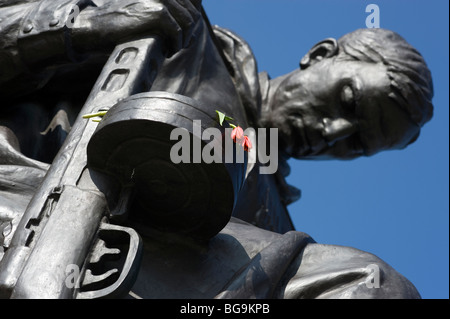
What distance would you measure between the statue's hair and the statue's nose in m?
0.26

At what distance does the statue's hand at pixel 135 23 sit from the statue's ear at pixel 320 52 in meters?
1.63

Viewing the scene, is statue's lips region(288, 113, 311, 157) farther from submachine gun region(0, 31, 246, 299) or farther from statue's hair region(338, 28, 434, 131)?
submachine gun region(0, 31, 246, 299)

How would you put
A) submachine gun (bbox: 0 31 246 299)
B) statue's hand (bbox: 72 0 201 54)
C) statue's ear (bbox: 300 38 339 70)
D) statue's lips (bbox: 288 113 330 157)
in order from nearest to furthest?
submachine gun (bbox: 0 31 246 299), statue's hand (bbox: 72 0 201 54), statue's lips (bbox: 288 113 330 157), statue's ear (bbox: 300 38 339 70)

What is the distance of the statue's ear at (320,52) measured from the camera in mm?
4582

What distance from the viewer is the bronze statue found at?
2.22 metres

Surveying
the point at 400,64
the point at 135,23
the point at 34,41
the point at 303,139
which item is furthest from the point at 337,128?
the point at 34,41

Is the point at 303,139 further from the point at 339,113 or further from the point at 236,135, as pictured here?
the point at 236,135

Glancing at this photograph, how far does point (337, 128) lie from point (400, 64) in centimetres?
46

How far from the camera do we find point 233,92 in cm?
405

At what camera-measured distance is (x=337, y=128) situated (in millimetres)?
4312
